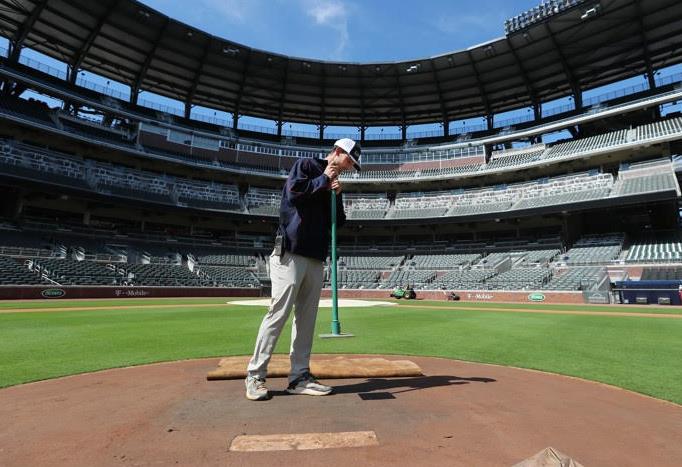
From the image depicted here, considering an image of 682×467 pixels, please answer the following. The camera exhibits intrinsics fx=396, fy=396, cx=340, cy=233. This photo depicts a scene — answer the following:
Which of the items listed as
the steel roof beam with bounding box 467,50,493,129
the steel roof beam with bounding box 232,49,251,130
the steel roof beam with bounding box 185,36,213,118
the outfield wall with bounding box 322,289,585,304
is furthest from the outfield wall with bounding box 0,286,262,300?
the steel roof beam with bounding box 467,50,493,129

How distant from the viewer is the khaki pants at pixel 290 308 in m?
4.15

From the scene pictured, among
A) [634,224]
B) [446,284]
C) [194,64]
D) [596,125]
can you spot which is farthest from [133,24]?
[634,224]

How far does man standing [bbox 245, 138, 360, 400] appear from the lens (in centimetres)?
418

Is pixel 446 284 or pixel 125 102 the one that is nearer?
pixel 446 284

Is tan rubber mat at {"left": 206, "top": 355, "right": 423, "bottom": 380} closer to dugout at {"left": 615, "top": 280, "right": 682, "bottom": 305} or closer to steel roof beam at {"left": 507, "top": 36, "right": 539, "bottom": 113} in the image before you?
dugout at {"left": 615, "top": 280, "right": 682, "bottom": 305}

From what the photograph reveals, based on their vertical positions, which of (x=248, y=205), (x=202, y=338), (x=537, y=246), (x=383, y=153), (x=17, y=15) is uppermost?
(x=17, y=15)

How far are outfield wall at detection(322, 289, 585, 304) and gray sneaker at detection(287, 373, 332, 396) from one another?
28.7 m

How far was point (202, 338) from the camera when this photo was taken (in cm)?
912

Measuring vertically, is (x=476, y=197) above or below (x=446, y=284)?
above

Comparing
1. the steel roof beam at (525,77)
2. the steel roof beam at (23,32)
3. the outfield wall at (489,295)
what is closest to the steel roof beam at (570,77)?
the steel roof beam at (525,77)

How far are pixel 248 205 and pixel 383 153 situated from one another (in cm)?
1991

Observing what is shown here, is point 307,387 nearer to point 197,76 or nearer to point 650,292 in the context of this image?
point 650,292

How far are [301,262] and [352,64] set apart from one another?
4577cm

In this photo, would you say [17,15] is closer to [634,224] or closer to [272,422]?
[272,422]
